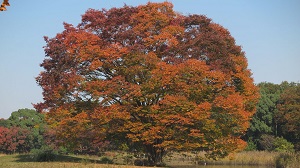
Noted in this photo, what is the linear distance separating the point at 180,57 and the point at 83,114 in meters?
6.47

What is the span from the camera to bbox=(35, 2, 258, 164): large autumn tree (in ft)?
70.5

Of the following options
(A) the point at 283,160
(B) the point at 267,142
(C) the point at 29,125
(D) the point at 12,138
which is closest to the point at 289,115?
(B) the point at 267,142

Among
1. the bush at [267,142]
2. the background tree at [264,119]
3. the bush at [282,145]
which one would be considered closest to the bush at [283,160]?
the bush at [282,145]

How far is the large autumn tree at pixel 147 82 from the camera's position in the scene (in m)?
21.5

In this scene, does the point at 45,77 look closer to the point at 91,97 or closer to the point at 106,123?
the point at 91,97

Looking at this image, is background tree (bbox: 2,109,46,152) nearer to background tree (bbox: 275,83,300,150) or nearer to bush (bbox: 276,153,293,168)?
background tree (bbox: 275,83,300,150)

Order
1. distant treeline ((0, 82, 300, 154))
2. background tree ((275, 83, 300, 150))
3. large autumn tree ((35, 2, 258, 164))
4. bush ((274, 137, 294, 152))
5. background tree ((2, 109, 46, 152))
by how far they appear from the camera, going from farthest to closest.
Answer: background tree ((2, 109, 46, 152))
distant treeline ((0, 82, 300, 154))
background tree ((275, 83, 300, 150))
bush ((274, 137, 294, 152))
large autumn tree ((35, 2, 258, 164))

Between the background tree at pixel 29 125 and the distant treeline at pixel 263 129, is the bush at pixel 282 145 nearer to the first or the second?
the distant treeline at pixel 263 129

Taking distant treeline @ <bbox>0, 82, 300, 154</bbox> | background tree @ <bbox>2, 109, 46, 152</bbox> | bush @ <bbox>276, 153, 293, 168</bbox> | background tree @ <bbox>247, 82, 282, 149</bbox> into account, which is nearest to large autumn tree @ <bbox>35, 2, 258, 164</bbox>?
bush @ <bbox>276, 153, 293, 168</bbox>

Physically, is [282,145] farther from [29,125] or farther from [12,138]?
[29,125]

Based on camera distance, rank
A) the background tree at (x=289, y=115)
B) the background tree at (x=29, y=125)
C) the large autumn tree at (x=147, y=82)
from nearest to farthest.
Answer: the large autumn tree at (x=147, y=82)
the background tree at (x=289, y=115)
the background tree at (x=29, y=125)

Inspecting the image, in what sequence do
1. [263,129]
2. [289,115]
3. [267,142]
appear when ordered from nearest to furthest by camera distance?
[289,115], [267,142], [263,129]

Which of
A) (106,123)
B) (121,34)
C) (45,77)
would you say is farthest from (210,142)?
(45,77)

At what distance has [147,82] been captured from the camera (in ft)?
72.2
